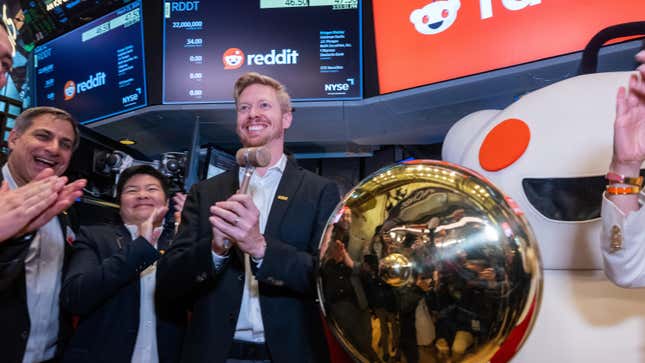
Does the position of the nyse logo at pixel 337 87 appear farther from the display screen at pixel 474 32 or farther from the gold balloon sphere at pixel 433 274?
the gold balloon sphere at pixel 433 274

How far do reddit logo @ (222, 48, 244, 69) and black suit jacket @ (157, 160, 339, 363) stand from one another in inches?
80.9

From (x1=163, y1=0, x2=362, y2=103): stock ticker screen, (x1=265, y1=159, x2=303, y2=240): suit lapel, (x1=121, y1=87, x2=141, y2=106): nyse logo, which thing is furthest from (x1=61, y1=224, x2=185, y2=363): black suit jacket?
(x1=121, y1=87, x2=141, y2=106): nyse logo

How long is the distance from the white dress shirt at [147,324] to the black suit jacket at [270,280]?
522mm

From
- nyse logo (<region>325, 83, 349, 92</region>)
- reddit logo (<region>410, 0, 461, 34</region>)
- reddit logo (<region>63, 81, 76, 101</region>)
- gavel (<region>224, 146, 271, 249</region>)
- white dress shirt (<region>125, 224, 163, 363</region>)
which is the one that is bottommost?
white dress shirt (<region>125, 224, 163, 363</region>)

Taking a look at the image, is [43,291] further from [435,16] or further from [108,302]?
[435,16]

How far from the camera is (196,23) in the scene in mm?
3564

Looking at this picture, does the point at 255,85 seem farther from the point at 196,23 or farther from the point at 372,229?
the point at 196,23

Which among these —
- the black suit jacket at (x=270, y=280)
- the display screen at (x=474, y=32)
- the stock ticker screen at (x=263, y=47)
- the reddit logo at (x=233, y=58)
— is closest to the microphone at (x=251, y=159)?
the black suit jacket at (x=270, y=280)

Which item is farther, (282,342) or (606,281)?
(282,342)

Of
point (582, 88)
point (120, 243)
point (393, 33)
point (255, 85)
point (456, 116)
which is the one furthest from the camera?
point (456, 116)

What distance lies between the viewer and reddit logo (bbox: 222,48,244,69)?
3.47 meters

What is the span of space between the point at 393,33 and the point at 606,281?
2.34 m

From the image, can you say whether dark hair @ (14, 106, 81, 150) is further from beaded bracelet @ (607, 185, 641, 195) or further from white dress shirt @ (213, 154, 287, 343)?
beaded bracelet @ (607, 185, 641, 195)

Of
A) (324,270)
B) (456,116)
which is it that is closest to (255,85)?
(324,270)
